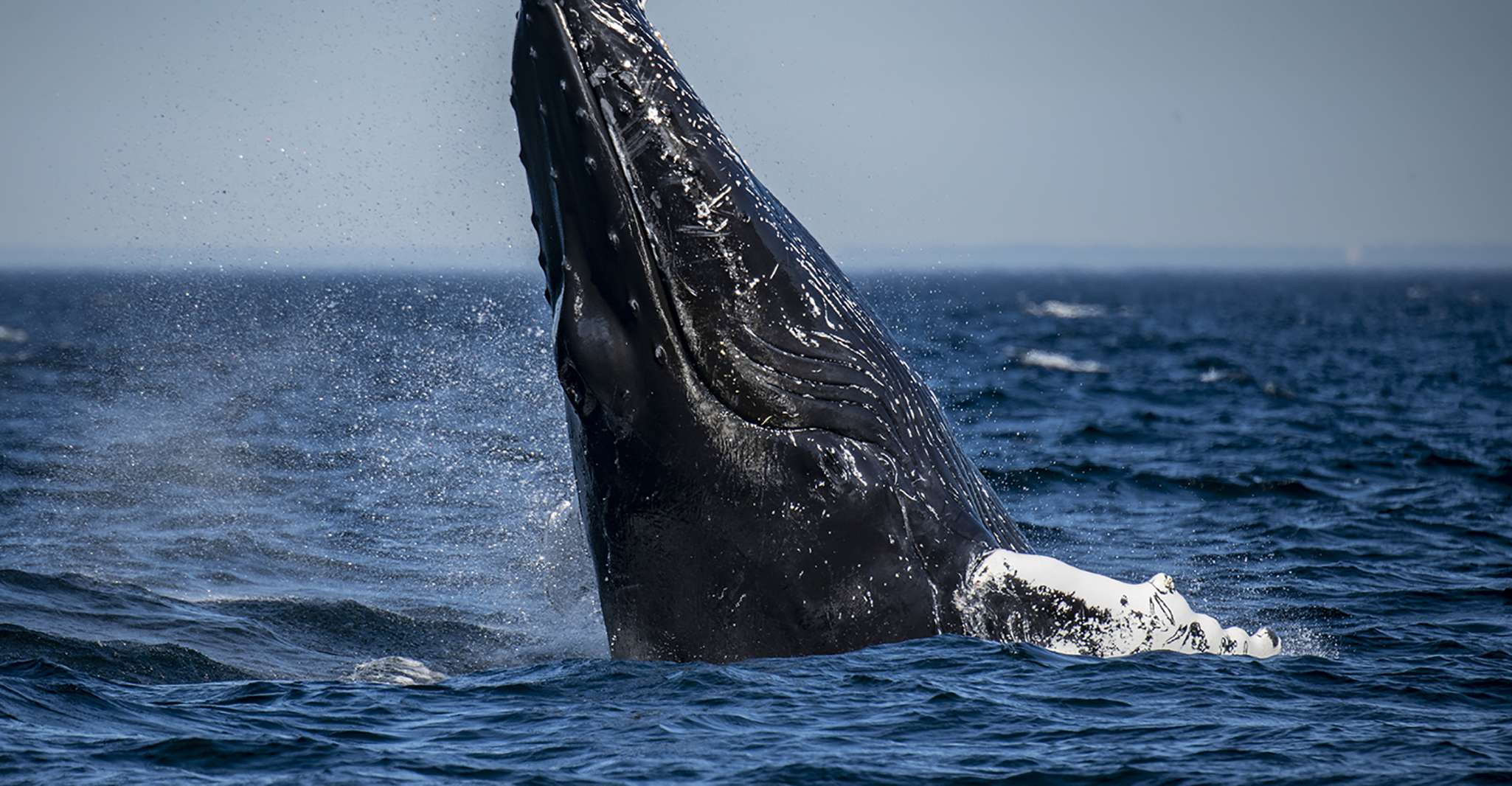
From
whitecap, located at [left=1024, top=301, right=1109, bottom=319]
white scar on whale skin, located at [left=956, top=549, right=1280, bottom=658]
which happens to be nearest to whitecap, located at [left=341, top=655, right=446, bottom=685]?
white scar on whale skin, located at [left=956, top=549, right=1280, bottom=658]

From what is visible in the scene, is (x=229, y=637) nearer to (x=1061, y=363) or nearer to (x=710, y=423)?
(x=710, y=423)

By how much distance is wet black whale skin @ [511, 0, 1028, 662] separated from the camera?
6879 millimetres

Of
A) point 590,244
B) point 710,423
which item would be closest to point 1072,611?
point 710,423

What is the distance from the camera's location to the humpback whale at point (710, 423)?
22.6ft

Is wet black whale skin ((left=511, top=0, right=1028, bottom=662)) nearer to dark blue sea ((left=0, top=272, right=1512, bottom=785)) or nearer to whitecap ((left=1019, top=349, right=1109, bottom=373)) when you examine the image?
dark blue sea ((left=0, top=272, right=1512, bottom=785))

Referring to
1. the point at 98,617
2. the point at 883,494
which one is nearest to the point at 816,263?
the point at 883,494

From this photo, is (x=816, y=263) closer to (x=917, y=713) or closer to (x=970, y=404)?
(x=917, y=713)

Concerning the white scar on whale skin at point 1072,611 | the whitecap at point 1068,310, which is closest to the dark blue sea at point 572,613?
the white scar on whale skin at point 1072,611

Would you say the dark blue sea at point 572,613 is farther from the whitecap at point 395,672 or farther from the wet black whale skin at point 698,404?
the wet black whale skin at point 698,404

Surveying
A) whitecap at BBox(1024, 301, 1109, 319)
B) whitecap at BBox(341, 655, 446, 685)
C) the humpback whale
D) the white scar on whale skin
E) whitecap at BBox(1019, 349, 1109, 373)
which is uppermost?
the humpback whale

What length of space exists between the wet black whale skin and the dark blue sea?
346 millimetres

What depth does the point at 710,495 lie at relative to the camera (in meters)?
6.86

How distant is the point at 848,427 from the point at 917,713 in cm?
135

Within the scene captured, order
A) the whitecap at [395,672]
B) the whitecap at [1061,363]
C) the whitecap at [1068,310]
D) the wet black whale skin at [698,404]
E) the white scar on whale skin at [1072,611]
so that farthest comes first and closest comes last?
the whitecap at [1068,310] → the whitecap at [1061,363] → the whitecap at [395,672] → the white scar on whale skin at [1072,611] → the wet black whale skin at [698,404]
